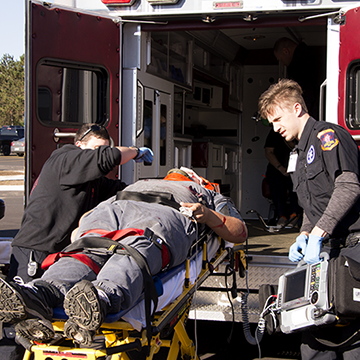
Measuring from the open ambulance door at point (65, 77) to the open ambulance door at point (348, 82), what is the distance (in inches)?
79.9

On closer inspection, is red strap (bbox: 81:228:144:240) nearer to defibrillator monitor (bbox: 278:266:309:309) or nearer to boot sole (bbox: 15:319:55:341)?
boot sole (bbox: 15:319:55:341)

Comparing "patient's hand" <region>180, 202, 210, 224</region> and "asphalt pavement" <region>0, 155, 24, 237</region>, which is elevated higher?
"patient's hand" <region>180, 202, 210, 224</region>

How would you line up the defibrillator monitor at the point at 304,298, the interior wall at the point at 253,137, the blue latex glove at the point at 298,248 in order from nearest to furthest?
the defibrillator monitor at the point at 304,298 → the blue latex glove at the point at 298,248 → the interior wall at the point at 253,137

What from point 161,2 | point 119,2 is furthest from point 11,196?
point 161,2

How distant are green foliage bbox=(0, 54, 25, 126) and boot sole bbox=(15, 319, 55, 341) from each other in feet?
141

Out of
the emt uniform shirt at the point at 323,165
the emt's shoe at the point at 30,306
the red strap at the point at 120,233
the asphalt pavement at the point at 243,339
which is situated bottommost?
the asphalt pavement at the point at 243,339

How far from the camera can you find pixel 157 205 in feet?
9.02

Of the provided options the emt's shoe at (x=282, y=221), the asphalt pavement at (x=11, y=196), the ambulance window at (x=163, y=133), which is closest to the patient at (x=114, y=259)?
the ambulance window at (x=163, y=133)

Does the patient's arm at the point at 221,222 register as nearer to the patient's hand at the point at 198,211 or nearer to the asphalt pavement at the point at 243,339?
the patient's hand at the point at 198,211

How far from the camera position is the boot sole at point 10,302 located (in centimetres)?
176

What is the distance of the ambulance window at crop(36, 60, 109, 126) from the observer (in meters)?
4.04

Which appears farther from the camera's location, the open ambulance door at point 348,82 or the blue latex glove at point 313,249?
the open ambulance door at point 348,82

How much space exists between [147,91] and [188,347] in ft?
9.33

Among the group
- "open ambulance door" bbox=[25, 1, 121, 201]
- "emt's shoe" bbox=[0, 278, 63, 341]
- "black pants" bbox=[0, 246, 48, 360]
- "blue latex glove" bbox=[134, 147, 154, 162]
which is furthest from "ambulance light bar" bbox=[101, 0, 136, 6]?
→ "emt's shoe" bbox=[0, 278, 63, 341]
